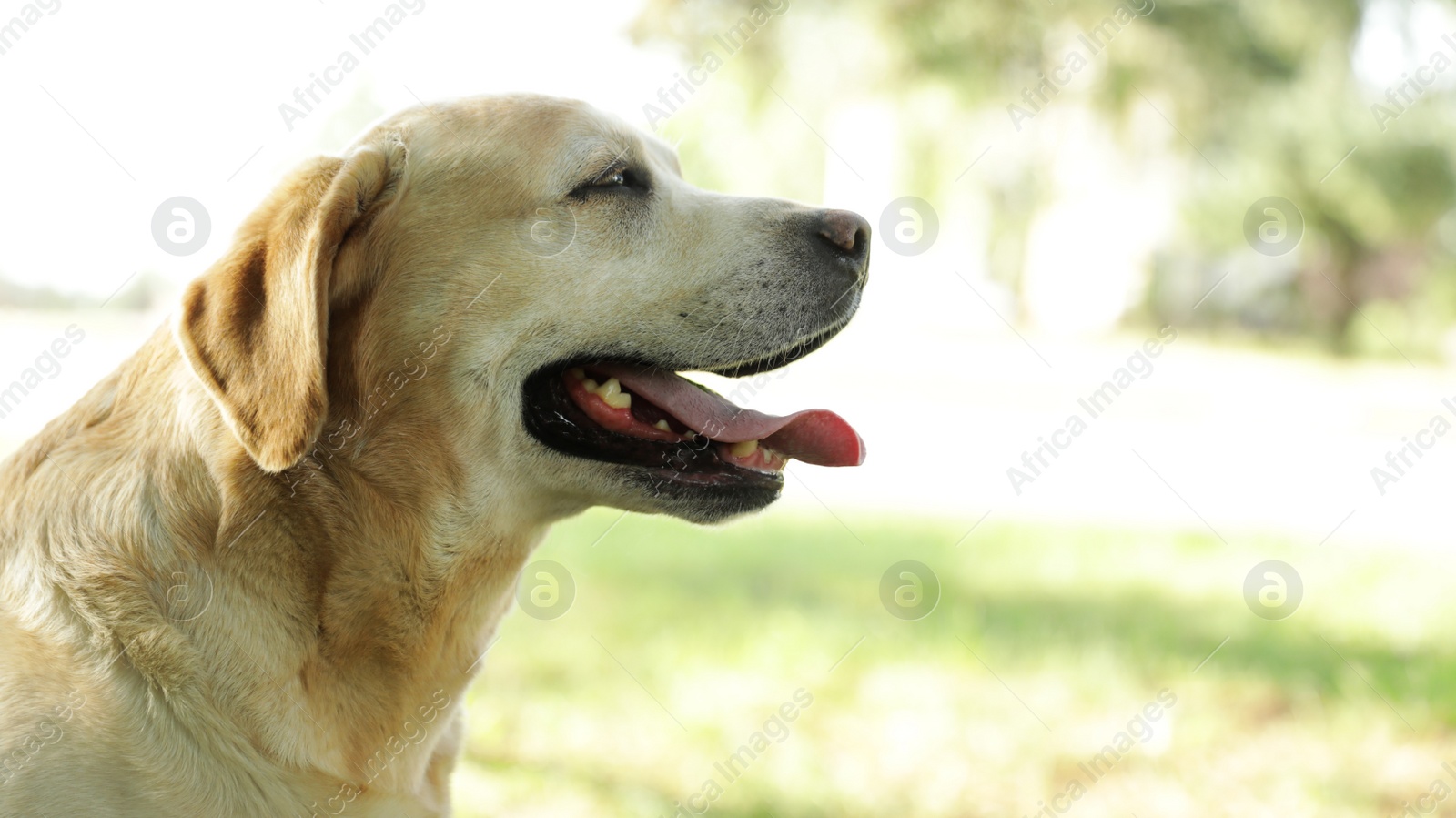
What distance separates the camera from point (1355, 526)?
9.06 metres

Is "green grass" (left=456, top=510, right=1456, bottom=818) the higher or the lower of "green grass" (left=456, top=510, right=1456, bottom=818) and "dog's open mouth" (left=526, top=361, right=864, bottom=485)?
the lower

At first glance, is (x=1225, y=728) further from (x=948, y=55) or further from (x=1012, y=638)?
(x=948, y=55)

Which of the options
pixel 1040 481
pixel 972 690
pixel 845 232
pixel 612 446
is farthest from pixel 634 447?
pixel 1040 481

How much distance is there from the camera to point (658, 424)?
2838 millimetres

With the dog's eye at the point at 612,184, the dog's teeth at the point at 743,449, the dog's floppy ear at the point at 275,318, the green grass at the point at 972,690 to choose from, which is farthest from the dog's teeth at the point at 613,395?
the green grass at the point at 972,690

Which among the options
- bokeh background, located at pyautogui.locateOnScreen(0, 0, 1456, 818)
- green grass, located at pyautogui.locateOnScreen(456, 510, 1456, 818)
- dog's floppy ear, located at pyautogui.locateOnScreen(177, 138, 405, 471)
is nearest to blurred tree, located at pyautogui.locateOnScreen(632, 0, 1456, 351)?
bokeh background, located at pyautogui.locateOnScreen(0, 0, 1456, 818)

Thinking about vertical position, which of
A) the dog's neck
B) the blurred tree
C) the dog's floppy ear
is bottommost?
the blurred tree

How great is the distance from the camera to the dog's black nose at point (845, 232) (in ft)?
9.64

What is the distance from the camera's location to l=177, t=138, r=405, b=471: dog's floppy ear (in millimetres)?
2309

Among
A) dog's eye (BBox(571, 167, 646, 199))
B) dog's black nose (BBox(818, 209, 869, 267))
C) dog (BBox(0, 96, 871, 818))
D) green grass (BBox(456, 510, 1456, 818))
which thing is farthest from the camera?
green grass (BBox(456, 510, 1456, 818))

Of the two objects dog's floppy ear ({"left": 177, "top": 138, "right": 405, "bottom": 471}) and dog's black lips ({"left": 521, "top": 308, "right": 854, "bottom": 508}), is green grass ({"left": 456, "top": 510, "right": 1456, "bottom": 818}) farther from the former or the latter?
dog's floppy ear ({"left": 177, "top": 138, "right": 405, "bottom": 471})

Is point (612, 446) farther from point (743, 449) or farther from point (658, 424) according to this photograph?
point (743, 449)

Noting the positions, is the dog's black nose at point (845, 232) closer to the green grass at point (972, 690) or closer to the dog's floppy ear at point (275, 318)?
the dog's floppy ear at point (275, 318)

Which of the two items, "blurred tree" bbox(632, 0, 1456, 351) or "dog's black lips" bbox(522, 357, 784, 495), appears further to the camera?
"blurred tree" bbox(632, 0, 1456, 351)
